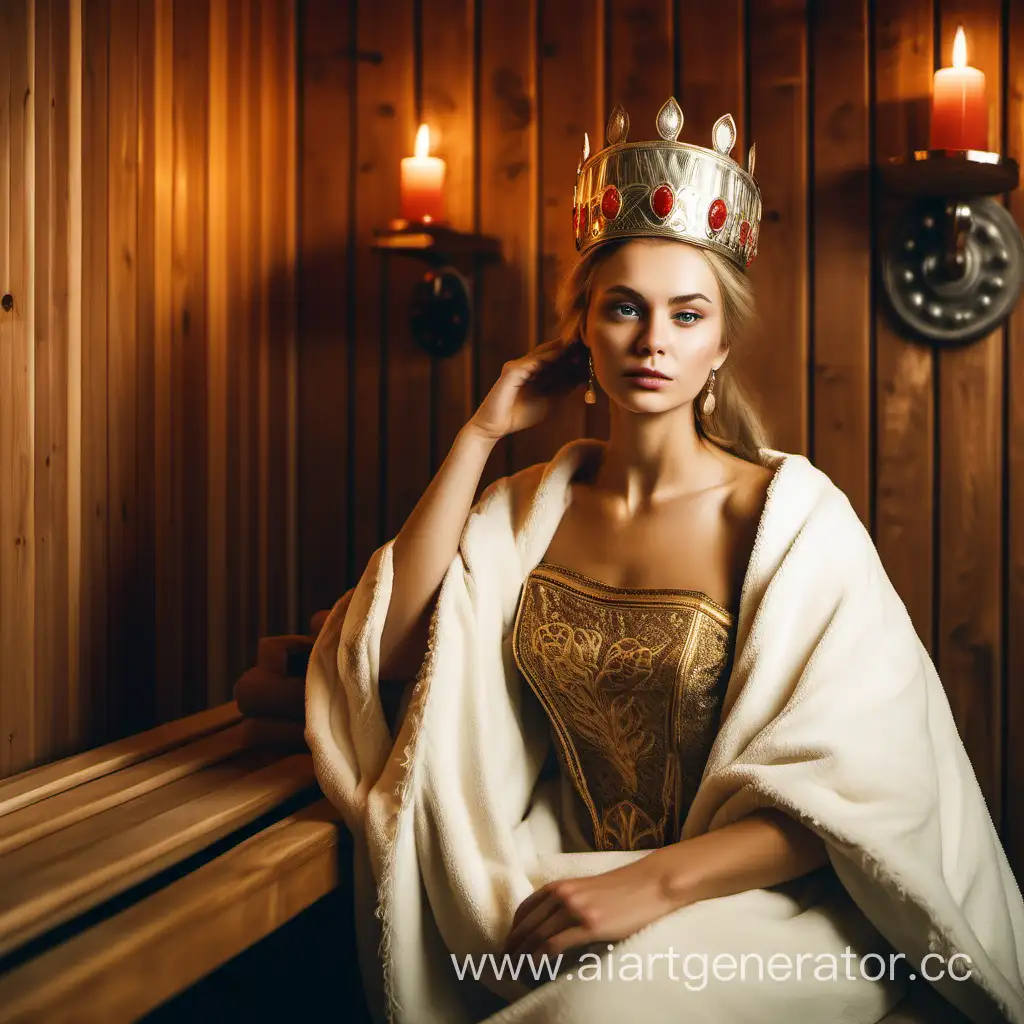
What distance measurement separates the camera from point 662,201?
4.61ft

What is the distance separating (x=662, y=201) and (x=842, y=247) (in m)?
0.52

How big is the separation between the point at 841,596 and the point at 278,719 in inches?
35.2

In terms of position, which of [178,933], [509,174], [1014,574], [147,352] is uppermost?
[509,174]

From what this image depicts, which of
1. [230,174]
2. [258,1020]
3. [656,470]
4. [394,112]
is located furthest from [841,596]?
[230,174]

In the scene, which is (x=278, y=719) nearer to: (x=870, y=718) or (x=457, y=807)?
(x=457, y=807)

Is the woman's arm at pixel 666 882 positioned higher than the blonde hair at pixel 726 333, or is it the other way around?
the blonde hair at pixel 726 333

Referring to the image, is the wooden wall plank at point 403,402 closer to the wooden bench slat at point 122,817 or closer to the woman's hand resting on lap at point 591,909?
the wooden bench slat at point 122,817

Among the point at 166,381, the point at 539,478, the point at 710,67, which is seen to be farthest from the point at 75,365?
the point at 710,67

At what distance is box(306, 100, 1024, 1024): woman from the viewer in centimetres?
112

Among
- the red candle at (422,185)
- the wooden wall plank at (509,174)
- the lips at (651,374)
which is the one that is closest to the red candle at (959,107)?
the lips at (651,374)

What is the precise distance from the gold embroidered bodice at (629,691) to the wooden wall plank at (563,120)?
547 millimetres

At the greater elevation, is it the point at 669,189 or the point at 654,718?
the point at 669,189

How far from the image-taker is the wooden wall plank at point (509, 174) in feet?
6.28

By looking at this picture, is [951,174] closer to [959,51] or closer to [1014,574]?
[959,51]
